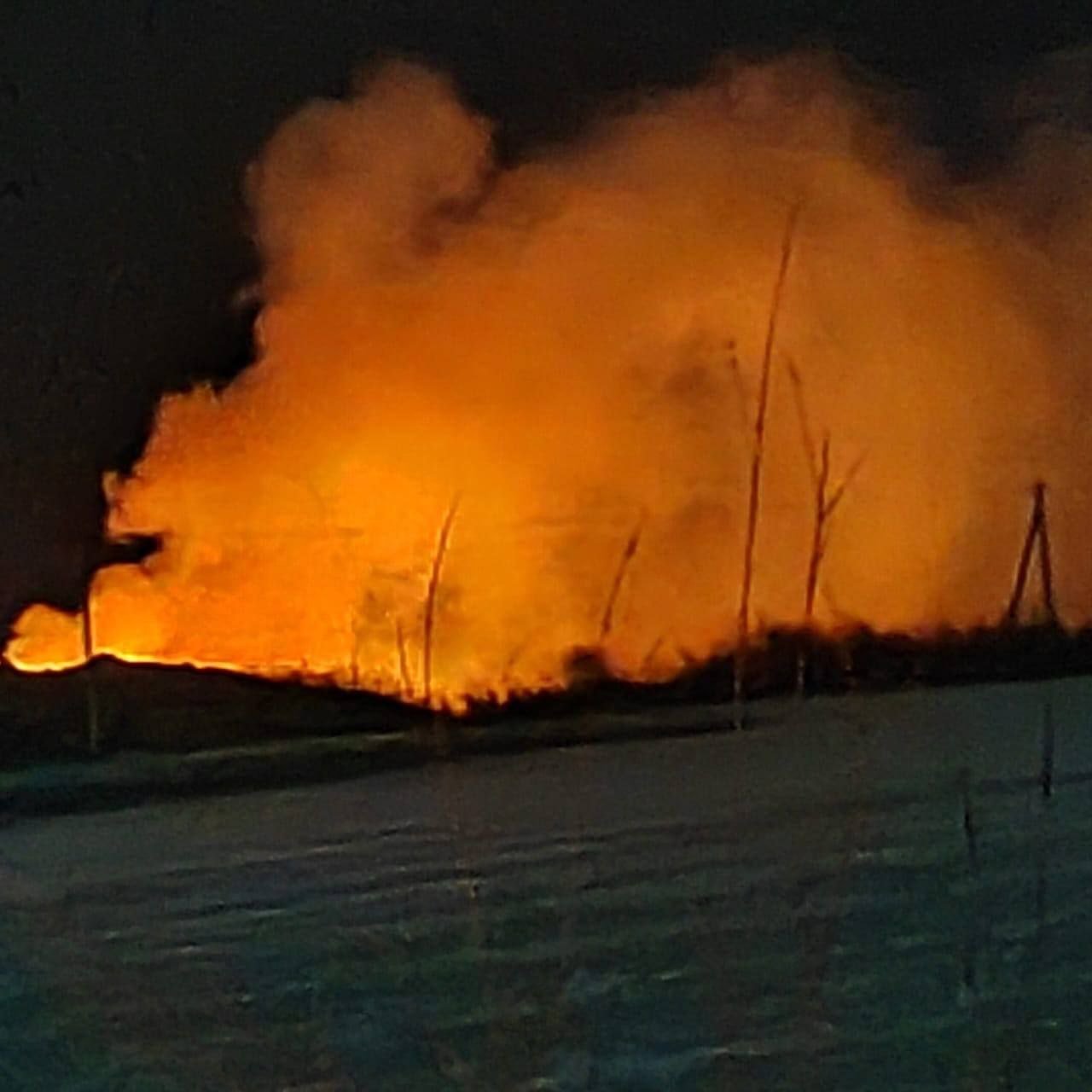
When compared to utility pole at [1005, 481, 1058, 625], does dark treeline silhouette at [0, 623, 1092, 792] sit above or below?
below

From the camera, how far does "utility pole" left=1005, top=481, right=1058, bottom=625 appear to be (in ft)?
5.22

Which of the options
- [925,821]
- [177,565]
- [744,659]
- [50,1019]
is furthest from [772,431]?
[50,1019]


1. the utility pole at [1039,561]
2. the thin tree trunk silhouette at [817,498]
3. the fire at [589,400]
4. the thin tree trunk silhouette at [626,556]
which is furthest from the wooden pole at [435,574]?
the utility pole at [1039,561]

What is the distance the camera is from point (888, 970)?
1426mm

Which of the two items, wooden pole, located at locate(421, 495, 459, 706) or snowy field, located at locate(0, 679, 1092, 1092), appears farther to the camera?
wooden pole, located at locate(421, 495, 459, 706)

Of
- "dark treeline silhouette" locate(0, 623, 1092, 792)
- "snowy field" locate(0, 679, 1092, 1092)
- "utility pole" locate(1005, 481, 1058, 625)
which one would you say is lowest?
"snowy field" locate(0, 679, 1092, 1092)

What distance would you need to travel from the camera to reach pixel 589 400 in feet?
4.95

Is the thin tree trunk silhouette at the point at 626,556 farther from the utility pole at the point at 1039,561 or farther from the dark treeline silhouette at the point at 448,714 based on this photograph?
the utility pole at the point at 1039,561

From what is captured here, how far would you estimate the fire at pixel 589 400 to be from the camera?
57.7 inches

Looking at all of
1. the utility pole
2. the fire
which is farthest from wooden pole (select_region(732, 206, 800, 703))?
the utility pole

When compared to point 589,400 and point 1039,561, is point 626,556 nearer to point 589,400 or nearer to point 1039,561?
point 589,400

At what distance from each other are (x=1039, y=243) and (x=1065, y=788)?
0.38 metres

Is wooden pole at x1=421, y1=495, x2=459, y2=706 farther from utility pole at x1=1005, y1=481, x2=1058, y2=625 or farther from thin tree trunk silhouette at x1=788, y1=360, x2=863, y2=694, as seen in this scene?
utility pole at x1=1005, y1=481, x2=1058, y2=625

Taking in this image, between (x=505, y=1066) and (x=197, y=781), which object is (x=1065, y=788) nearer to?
(x=505, y=1066)
